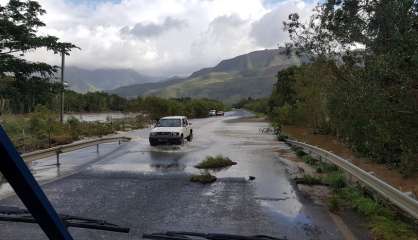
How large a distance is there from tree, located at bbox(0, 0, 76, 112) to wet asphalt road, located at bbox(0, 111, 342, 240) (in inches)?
906

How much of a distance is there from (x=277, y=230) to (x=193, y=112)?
96.7 meters

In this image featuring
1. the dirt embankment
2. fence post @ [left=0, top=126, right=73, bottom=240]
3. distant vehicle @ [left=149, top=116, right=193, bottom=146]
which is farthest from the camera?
distant vehicle @ [left=149, top=116, right=193, bottom=146]

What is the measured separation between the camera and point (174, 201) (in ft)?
31.7

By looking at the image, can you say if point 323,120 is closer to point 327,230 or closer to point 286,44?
point 286,44

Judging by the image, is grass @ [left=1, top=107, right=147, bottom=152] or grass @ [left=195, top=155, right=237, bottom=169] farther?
grass @ [left=1, top=107, right=147, bottom=152]

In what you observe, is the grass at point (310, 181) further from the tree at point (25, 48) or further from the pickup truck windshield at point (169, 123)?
the tree at point (25, 48)

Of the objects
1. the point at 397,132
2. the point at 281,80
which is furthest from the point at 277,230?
the point at 281,80

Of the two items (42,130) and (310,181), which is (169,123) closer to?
(42,130)

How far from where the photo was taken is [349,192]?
1052 centimetres

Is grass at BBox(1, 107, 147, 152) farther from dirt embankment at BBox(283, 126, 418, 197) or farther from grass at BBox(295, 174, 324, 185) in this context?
grass at BBox(295, 174, 324, 185)

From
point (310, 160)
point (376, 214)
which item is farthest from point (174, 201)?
point (310, 160)

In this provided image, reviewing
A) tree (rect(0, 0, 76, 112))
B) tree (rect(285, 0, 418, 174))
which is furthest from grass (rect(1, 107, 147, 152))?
tree (rect(285, 0, 418, 174))

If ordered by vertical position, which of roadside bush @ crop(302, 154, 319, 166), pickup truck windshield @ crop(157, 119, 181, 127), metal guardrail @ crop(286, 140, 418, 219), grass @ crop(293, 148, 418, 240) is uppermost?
pickup truck windshield @ crop(157, 119, 181, 127)

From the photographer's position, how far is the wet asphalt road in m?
7.25
